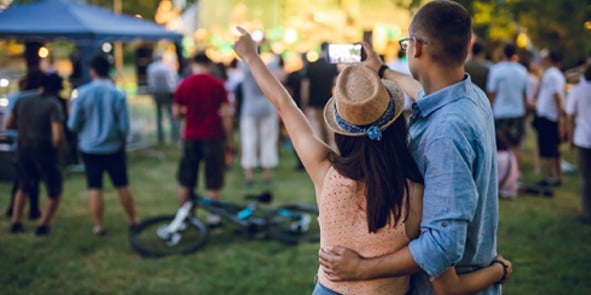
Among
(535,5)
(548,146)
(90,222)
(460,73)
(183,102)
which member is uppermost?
(535,5)

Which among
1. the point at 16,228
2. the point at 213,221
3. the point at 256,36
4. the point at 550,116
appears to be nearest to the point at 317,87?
the point at 550,116

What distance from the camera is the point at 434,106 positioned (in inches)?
72.8

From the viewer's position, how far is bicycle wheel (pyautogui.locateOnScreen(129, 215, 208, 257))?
19.4 feet

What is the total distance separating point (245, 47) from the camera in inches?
88.5

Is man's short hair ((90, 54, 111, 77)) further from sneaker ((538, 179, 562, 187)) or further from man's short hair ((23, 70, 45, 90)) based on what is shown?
sneaker ((538, 179, 562, 187))

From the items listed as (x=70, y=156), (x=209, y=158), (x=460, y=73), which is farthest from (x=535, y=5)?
(x=70, y=156)

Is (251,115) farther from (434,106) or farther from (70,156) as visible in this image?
(434,106)

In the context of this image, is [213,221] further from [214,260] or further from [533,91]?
[533,91]

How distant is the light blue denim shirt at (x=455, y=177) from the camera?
5.56 ft

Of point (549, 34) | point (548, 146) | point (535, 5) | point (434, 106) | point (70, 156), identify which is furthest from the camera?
point (549, 34)

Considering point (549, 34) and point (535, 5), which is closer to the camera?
point (535, 5)

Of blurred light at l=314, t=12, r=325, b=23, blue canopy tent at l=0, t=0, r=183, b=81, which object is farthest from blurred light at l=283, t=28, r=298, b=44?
blue canopy tent at l=0, t=0, r=183, b=81

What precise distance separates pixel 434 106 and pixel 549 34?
14.6m

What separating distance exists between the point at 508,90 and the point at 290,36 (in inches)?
742
